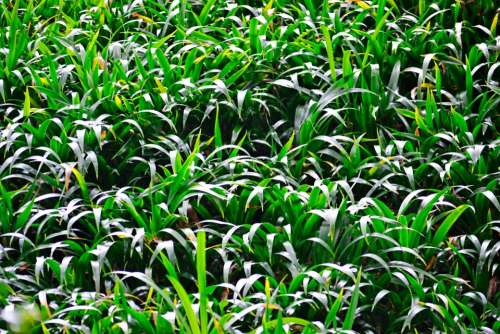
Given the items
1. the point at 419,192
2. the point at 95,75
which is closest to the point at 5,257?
the point at 95,75

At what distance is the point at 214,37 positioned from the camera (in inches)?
142

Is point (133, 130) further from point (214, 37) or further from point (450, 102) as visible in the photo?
point (450, 102)

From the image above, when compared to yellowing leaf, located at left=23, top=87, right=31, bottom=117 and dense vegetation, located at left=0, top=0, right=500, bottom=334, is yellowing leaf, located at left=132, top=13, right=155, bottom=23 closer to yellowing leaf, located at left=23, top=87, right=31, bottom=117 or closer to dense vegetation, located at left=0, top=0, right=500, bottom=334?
dense vegetation, located at left=0, top=0, right=500, bottom=334

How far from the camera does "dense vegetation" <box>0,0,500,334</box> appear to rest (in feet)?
7.14

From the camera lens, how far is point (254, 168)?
8.76 ft

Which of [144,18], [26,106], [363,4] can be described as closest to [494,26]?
[363,4]

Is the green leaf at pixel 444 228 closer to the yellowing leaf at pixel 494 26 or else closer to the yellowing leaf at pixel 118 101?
the yellowing leaf at pixel 494 26

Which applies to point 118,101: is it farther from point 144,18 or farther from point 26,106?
point 144,18

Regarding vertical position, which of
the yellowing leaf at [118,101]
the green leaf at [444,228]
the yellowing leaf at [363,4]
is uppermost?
the yellowing leaf at [363,4]

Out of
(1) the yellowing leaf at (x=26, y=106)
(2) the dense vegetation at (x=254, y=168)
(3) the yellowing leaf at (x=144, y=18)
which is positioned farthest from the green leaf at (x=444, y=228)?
(3) the yellowing leaf at (x=144, y=18)

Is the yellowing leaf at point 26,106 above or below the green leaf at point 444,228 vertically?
above

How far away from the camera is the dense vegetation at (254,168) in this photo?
7.14ft

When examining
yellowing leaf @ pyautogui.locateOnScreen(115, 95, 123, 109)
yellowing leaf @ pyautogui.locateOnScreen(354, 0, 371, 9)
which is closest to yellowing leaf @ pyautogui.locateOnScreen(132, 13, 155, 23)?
yellowing leaf @ pyautogui.locateOnScreen(115, 95, 123, 109)

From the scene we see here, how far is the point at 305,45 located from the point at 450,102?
727mm
